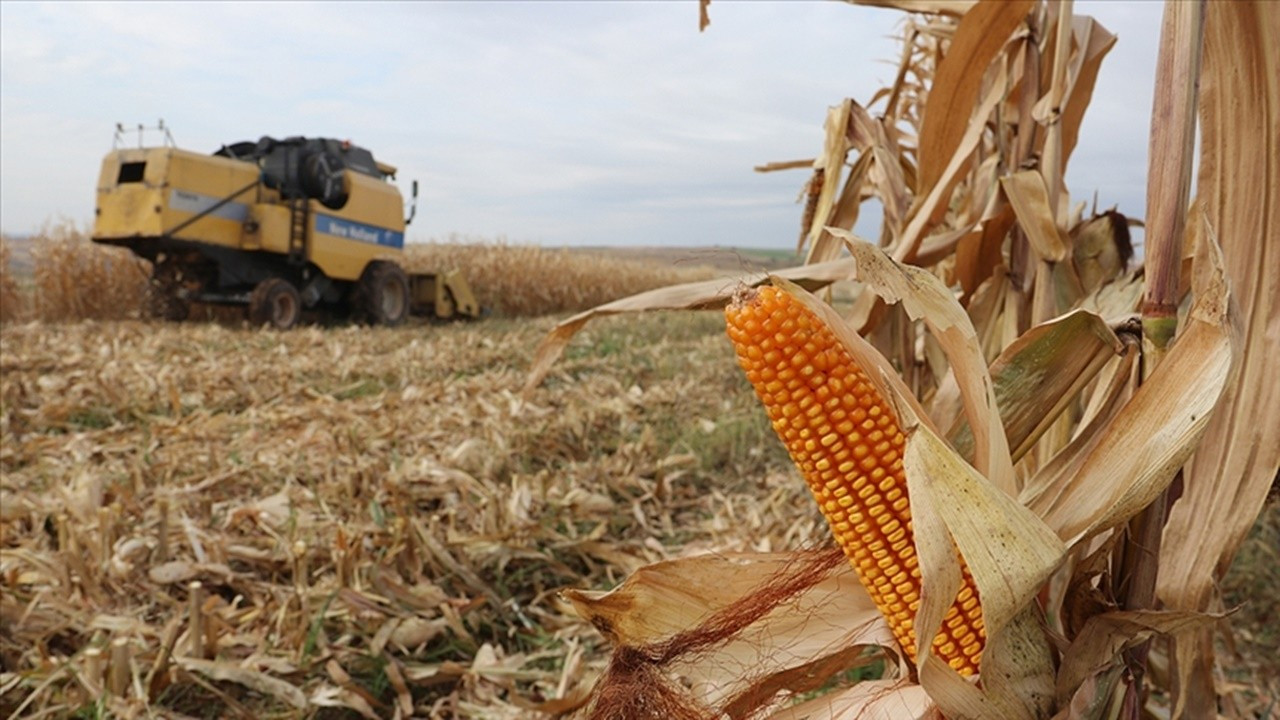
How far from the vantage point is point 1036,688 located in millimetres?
1195

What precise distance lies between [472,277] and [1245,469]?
1905cm

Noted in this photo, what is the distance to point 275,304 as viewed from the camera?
499 inches

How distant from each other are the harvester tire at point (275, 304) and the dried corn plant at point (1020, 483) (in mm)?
11847

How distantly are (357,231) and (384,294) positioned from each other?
1151 millimetres

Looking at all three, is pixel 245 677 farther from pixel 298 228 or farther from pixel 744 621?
pixel 298 228

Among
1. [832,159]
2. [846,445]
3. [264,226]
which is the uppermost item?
[264,226]

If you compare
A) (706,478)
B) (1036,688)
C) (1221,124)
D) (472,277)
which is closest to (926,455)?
(1036,688)

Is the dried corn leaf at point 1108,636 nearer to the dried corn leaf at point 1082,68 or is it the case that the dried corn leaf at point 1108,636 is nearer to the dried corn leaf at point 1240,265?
the dried corn leaf at point 1240,265

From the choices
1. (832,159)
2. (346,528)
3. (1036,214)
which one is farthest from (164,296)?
(1036,214)

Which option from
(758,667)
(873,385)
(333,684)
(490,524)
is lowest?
(333,684)

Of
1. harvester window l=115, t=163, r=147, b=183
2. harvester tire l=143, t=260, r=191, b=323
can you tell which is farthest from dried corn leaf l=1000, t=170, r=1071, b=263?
harvester tire l=143, t=260, r=191, b=323

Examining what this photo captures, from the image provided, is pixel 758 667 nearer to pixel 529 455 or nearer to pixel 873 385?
pixel 873 385

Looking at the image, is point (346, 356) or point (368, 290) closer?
point (346, 356)

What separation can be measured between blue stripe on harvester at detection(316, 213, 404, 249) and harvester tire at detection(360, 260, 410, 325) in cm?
41
